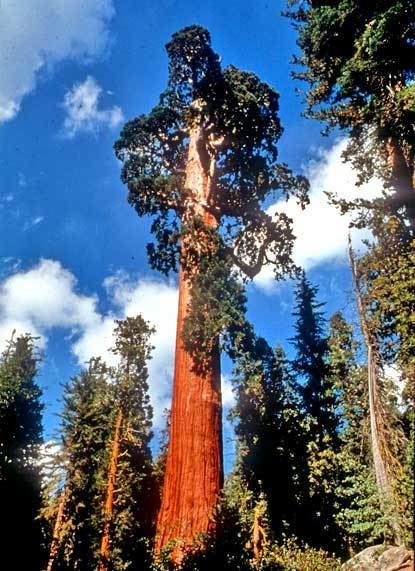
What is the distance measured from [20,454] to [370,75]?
2516 cm

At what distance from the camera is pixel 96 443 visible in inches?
736

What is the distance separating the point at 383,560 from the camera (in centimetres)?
877

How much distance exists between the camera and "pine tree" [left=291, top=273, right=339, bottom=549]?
1847 cm

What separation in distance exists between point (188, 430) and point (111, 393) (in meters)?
9.89

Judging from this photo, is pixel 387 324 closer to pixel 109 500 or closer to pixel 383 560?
pixel 383 560

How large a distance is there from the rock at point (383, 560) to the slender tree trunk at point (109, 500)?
6.92 metres

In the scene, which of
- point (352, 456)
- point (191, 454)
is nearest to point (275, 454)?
point (352, 456)

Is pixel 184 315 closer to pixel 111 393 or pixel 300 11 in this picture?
pixel 111 393

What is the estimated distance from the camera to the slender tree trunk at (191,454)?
874cm

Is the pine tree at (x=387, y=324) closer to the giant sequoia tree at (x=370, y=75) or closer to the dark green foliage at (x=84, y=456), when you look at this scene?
the giant sequoia tree at (x=370, y=75)

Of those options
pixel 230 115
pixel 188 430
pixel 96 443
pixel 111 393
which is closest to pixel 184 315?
→ pixel 188 430

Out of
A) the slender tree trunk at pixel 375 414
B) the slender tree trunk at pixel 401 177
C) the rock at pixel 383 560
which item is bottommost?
the rock at pixel 383 560

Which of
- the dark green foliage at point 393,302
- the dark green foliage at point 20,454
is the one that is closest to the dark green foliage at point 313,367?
the dark green foliage at point 393,302

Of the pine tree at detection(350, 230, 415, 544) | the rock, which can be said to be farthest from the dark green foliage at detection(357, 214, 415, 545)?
the rock
